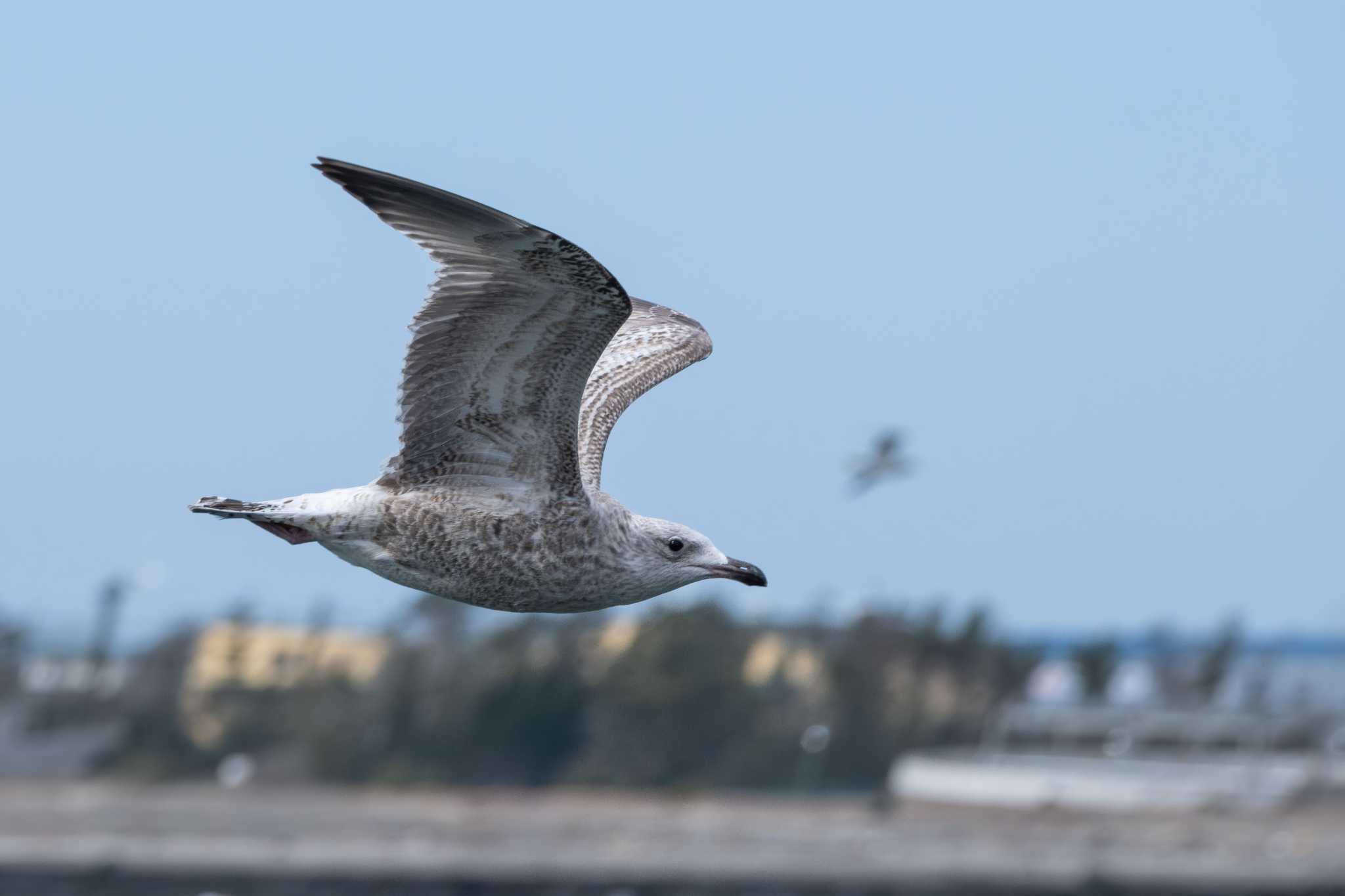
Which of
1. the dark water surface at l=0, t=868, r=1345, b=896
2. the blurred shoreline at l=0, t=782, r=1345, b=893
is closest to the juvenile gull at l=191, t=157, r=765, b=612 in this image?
the blurred shoreline at l=0, t=782, r=1345, b=893

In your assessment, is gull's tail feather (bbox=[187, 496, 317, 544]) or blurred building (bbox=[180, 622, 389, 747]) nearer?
gull's tail feather (bbox=[187, 496, 317, 544])

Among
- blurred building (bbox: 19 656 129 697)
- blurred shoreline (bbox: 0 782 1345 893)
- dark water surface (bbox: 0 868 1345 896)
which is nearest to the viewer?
dark water surface (bbox: 0 868 1345 896)

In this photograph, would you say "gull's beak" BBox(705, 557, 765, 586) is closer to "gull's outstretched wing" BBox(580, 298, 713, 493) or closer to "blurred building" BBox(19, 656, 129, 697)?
"gull's outstretched wing" BBox(580, 298, 713, 493)

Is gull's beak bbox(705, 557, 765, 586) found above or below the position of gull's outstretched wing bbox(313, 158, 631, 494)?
below

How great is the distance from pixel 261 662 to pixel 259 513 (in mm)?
59252

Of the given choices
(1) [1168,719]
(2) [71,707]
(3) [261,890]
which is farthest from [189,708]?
(1) [1168,719]

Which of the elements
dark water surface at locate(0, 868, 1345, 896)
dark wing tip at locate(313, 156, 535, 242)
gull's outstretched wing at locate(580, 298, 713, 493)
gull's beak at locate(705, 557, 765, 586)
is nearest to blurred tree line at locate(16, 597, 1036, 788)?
dark water surface at locate(0, 868, 1345, 896)

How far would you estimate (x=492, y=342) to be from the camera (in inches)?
384

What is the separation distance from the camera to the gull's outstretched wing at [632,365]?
1185cm

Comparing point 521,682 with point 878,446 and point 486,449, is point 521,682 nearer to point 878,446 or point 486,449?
point 878,446

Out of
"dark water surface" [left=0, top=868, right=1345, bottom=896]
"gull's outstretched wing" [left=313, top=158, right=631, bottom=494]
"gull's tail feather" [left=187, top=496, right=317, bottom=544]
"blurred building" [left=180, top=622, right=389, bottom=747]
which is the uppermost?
"blurred building" [left=180, top=622, right=389, bottom=747]

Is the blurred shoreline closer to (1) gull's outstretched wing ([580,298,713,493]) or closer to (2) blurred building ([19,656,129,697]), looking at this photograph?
(2) blurred building ([19,656,129,697])

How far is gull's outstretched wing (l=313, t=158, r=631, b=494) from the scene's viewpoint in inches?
368

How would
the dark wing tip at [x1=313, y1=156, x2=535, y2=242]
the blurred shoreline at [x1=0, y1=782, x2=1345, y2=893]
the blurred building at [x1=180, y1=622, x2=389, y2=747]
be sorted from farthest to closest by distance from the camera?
the blurred building at [x1=180, y1=622, x2=389, y2=747]
the blurred shoreline at [x1=0, y1=782, x2=1345, y2=893]
the dark wing tip at [x1=313, y1=156, x2=535, y2=242]
